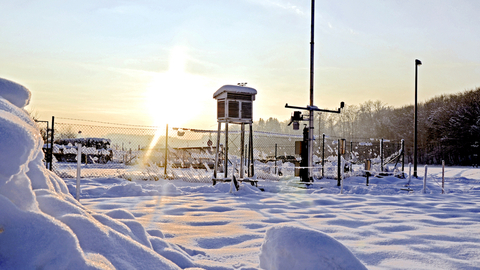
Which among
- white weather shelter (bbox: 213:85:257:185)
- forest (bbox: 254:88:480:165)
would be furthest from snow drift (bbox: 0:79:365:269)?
forest (bbox: 254:88:480:165)

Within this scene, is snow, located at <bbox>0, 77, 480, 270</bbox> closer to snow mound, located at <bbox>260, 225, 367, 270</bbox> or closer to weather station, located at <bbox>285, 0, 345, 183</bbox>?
snow mound, located at <bbox>260, 225, 367, 270</bbox>

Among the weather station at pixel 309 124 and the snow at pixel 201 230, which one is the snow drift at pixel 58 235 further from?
the weather station at pixel 309 124

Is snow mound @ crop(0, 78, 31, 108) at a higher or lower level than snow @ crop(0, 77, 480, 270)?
higher

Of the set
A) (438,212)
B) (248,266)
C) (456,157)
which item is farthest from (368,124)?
(248,266)

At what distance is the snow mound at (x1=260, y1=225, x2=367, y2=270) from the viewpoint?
2.21 meters

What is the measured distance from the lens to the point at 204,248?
12.6 feet

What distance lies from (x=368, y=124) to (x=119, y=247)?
7763 cm

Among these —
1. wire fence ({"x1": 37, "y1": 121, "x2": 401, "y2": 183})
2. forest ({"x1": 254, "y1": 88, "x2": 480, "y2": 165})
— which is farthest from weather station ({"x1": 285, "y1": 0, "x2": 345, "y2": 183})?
forest ({"x1": 254, "y1": 88, "x2": 480, "y2": 165})

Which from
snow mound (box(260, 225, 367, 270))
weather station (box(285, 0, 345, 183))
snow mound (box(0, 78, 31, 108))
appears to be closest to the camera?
snow mound (box(260, 225, 367, 270))

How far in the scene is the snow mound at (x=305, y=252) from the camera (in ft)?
7.23

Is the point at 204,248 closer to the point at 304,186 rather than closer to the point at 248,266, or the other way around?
the point at 248,266

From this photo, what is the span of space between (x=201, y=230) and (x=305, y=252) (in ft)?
A: 8.94

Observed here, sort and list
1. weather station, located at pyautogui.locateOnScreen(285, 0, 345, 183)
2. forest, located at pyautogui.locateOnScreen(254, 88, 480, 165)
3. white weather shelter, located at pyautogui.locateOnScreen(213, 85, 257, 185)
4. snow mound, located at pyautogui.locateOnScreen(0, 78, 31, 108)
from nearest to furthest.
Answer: snow mound, located at pyautogui.locateOnScreen(0, 78, 31, 108) → white weather shelter, located at pyautogui.locateOnScreen(213, 85, 257, 185) → weather station, located at pyautogui.locateOnScreen(285, 0, 345, 183) → forest, located at pyautogui.locateOnScreen(254, 88, 480, 165)

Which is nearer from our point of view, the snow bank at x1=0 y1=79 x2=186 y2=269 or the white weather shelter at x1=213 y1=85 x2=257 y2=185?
the snow bank at x1=0 y1=79 x2=186 y2=269
